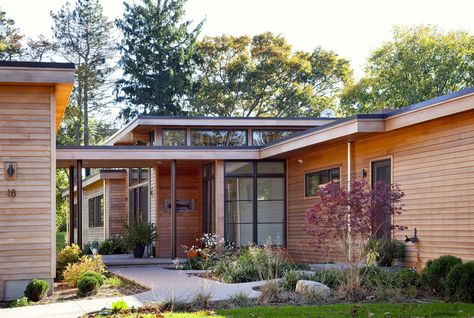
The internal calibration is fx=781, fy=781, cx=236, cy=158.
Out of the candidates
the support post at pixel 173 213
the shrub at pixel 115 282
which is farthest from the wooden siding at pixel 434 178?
the support post at pixel 173 213

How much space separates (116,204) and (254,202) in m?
9.09

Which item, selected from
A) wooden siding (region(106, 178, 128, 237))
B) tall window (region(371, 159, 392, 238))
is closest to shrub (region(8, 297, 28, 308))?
tall window (region(371, 159, 392, 238))

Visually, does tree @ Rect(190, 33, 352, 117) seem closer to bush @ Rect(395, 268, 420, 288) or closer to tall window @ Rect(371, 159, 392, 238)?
tall window @ Rect(371, 159, 392, 238)

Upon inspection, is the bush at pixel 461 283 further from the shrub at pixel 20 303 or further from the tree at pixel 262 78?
the tree at pixel 262 78

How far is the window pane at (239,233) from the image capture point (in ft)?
70.5

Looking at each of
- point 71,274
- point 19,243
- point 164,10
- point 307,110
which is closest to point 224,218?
point 71,274

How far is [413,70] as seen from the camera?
4141cm

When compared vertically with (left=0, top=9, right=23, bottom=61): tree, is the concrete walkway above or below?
below

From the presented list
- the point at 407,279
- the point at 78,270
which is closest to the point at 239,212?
the point at 78,270

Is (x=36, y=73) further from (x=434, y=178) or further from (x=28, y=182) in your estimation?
(x=434, y=178)

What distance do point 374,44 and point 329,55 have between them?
13.2 feet

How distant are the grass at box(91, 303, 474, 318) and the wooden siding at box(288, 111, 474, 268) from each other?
328 centimetres

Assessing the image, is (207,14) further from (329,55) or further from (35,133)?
(35,133)

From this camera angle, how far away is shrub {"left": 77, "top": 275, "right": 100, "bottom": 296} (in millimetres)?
12977
